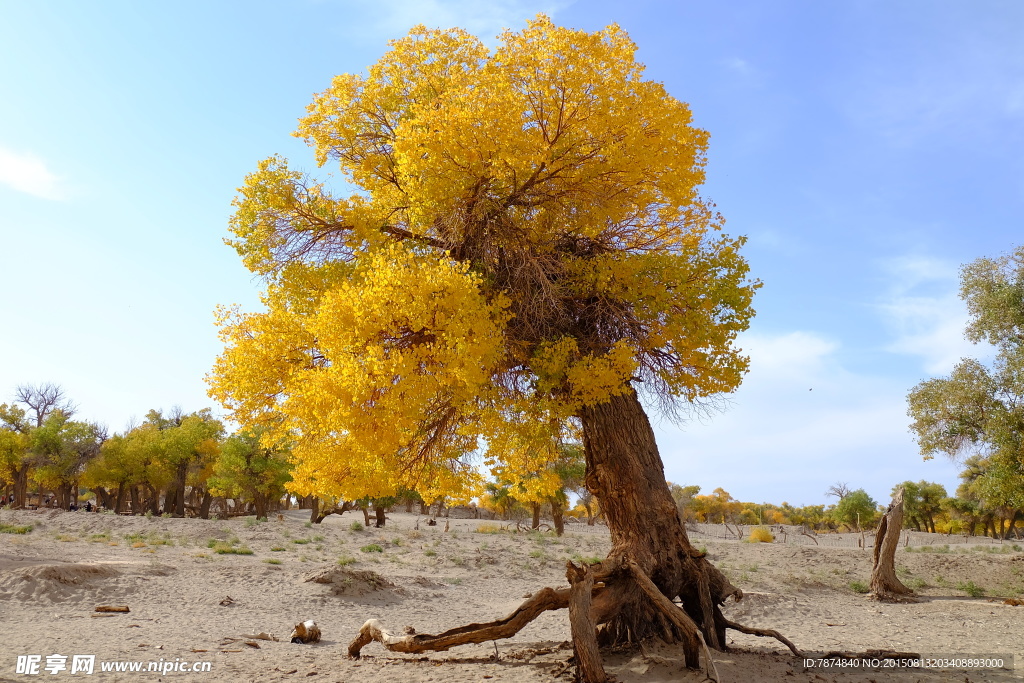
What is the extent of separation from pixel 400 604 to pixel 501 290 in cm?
1009

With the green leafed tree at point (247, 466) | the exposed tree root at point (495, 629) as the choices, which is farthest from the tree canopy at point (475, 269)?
the green leafed tree at point (247, 466)

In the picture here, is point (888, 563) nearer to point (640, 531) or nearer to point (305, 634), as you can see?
Answer: point (640, 531)

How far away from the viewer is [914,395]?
20.5 metres

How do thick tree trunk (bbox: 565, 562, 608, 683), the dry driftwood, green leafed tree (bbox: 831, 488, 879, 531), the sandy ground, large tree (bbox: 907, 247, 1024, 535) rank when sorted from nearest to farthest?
thick tree trunk (bbox: 565, 562, 608, 683), the sandy ground, the dry driftwood, large tree (bbox: 907, 247, 1024, 535), green leafed tree (bbox: 831, 488, 879, 531)

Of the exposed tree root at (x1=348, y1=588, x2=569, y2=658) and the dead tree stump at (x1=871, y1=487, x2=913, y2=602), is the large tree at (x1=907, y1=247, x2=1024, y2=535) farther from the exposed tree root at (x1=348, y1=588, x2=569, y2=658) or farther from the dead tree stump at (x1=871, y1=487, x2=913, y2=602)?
the exposed tree root at (x1=348, y1=588, x2=569, y2=658)

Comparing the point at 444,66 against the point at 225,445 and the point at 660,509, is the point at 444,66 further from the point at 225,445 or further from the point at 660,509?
the point at 225,445

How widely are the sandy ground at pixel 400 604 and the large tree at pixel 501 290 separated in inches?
42.8

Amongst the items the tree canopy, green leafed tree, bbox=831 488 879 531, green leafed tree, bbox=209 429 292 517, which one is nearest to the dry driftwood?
the tree canopy

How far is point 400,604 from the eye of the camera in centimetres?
1590

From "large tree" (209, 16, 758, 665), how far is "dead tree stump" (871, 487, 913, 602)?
11976 mm

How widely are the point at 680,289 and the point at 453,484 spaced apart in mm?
4620

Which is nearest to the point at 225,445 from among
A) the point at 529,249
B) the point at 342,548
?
the point at 342,548

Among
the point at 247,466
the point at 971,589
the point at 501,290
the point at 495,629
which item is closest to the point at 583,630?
the point at 495,629

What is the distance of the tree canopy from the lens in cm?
775
